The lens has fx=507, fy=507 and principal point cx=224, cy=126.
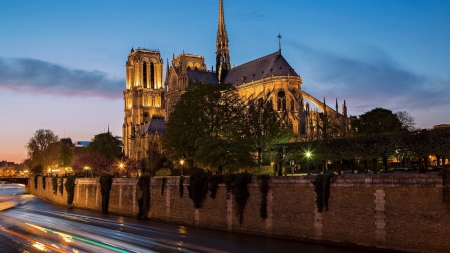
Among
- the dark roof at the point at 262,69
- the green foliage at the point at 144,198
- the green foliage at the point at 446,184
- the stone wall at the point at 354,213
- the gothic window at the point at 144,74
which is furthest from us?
the gothic window at the point at 144,74

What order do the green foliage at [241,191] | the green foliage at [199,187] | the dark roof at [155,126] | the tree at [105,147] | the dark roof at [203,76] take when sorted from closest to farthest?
the green foliage at [241,191] < the green foliage at [199,187] < the tree at [105,147] < the dark roof at [155,126] < the dark roof at [203,76]

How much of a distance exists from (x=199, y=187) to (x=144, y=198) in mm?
9142

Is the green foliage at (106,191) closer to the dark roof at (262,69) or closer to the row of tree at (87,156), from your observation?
the row of tree at (87,156)

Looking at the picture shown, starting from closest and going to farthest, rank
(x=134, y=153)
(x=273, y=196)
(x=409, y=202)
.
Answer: (x=409, y=202), (x=273, y=196), (x=134, y=153)

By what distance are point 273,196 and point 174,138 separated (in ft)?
88.3

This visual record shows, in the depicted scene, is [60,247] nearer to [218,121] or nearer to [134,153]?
[218,121]

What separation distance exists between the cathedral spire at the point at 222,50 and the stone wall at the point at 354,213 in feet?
237

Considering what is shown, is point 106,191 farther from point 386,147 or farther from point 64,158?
point 64,158

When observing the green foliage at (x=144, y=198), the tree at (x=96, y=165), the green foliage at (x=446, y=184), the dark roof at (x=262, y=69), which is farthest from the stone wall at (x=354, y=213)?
the tree at (x=96, y=165)

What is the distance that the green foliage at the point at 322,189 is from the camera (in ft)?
86.8

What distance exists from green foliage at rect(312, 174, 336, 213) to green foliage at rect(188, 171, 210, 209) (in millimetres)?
10317

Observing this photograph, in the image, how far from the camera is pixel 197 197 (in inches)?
1404

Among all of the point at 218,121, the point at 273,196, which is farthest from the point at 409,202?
the point at 218,121

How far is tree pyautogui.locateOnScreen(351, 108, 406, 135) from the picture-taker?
6241 cm
